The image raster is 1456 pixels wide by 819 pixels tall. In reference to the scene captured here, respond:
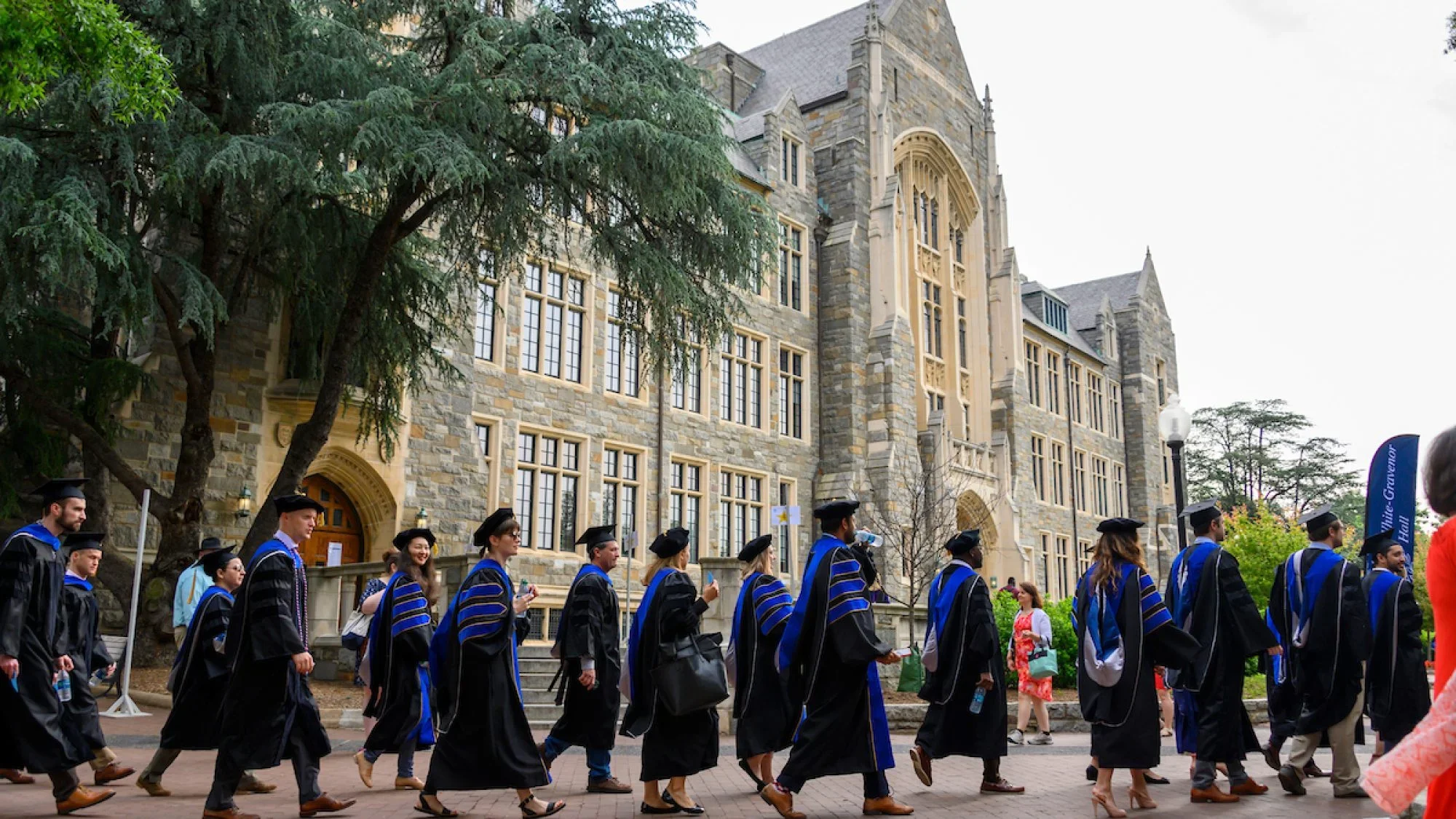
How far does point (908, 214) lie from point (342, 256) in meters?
19.1

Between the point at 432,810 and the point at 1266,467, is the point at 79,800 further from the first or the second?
the point at 1266,467

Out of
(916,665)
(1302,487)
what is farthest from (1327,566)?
(1302,487)

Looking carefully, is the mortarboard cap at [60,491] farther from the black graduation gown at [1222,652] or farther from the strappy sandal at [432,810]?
the black graduation gown at [1222,652]

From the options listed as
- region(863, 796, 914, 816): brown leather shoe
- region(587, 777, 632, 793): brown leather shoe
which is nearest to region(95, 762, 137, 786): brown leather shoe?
region(587, 777, 632, 793): brown leather shoe

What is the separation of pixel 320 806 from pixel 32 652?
1844mm

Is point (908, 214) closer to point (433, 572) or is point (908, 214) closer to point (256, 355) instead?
point (256, 355)

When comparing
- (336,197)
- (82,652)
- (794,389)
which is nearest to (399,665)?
(82,652)

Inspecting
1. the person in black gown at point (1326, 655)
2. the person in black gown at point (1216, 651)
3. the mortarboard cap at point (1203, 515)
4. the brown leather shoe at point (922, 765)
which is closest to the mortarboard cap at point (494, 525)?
the brown leather shoe at point (922, 765)

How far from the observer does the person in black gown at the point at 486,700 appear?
6.21 meters

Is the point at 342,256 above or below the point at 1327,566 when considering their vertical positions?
above

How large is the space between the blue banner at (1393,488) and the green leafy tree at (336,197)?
25.2ft

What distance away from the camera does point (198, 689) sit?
6977 millimetres

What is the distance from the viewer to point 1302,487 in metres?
61.7

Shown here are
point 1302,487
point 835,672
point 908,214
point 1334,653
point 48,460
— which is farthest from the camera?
point 1302,487
